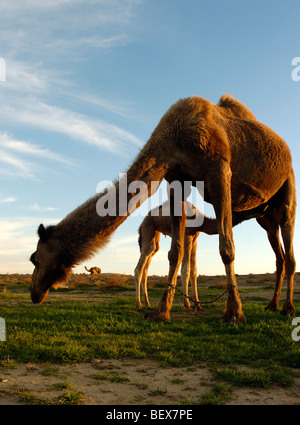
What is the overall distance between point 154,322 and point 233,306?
1518 millimetres

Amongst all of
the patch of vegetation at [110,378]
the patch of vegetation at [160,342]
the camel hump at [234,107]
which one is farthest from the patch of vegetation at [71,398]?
the camel hump at [234,107]

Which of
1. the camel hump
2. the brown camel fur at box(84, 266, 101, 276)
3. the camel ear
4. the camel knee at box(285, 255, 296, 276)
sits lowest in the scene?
the brown camel fur at box(84, 266, 101, 276)

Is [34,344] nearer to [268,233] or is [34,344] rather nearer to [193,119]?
[193,119]

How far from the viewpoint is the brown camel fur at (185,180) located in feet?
21.3

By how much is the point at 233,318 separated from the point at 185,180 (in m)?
2.83

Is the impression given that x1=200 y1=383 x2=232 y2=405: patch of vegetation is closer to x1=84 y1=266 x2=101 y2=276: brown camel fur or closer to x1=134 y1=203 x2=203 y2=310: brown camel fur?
x1=134 y1=203 x2=203 y2=310: brown camel fur

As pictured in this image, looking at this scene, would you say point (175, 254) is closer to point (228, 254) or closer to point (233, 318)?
point (228, 254)

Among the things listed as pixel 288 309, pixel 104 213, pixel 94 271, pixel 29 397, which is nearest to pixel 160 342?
pixel 104 213

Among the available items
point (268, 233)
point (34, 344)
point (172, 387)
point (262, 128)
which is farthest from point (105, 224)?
point (268, 233)

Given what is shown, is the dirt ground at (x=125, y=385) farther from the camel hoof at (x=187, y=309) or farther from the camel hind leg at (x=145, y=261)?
the camel hind leg at (x=145, y=261)

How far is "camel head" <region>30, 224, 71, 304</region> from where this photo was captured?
647 cm

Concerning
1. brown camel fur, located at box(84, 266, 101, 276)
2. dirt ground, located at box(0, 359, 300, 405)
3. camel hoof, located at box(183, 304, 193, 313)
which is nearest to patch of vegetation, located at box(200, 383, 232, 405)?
dirt ground, located at box(0, 359, 300, 405)

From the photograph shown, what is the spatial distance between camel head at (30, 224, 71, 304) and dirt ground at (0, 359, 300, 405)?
7.47 ft

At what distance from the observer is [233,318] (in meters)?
6.87
